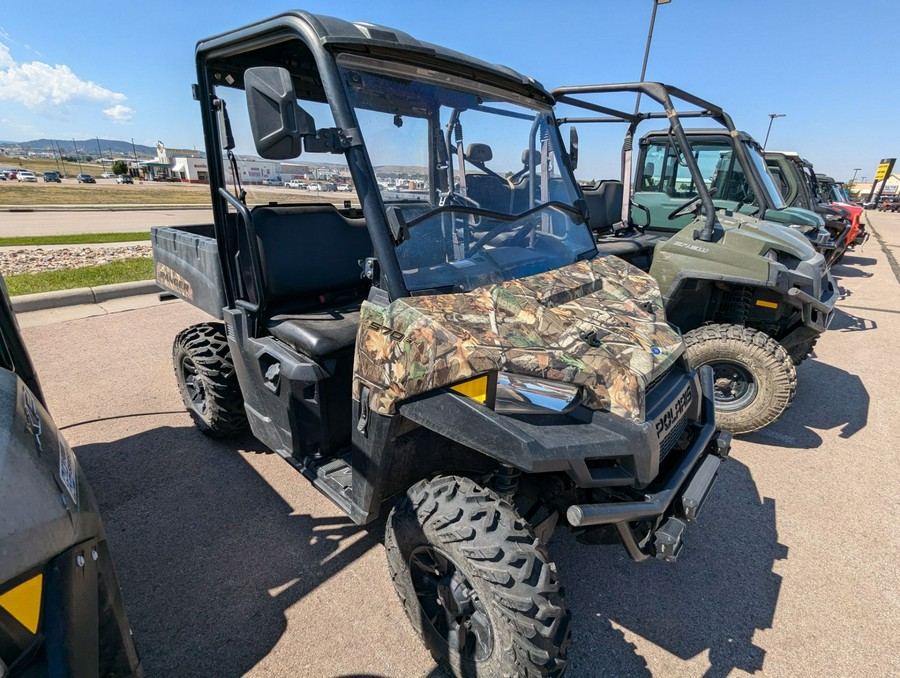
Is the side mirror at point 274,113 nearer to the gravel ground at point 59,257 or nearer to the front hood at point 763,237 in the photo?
the front hood at point 763,237

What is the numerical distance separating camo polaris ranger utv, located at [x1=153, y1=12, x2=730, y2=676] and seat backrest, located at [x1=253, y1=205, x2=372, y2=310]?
15 millimetres

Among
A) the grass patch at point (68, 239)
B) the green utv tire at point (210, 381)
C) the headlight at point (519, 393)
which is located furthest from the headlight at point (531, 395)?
the grass patch at point (68, 239)

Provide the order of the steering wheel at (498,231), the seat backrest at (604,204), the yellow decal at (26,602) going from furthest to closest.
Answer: the seat backrest at (604,204) < the steering wheel at (498,231) < the yellow decal at (26,602)

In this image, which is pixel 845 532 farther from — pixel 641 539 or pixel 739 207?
pixel 739 207

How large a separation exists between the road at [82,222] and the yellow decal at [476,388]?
13131 mm

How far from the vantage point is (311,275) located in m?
2.93

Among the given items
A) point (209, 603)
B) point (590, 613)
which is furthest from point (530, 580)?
point (209, 603)

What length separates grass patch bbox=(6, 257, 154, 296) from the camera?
6704mm

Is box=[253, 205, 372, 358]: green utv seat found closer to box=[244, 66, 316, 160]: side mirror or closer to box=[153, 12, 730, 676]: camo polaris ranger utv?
box=[153, 12, 730, 676]: camo polaris ranger utv

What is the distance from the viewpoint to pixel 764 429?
4207 mm

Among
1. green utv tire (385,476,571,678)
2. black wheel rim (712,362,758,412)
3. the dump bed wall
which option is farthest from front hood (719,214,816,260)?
the dump bed wall

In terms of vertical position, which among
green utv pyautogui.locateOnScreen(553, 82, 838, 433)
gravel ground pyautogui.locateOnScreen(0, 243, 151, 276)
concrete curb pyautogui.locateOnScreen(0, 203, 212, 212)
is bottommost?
concrete curb pyautogui.locateOnScreen(0, 203, 212, 212)

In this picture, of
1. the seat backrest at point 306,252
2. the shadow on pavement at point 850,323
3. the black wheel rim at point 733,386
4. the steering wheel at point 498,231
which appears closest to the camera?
the steering wheel at point 498,231

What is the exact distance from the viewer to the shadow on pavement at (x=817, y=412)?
4027mm
